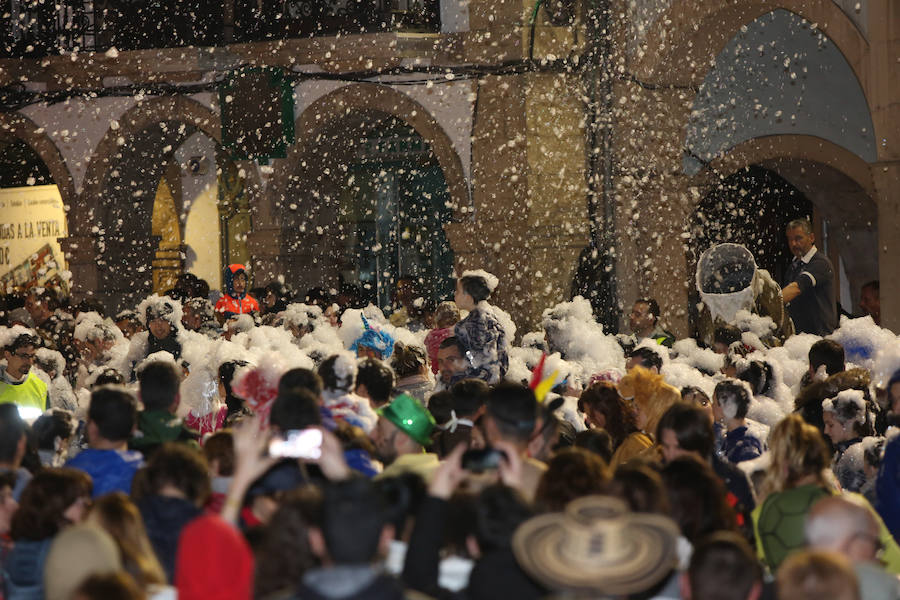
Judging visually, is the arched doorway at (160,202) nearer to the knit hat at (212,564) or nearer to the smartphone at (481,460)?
the smartphone at (481,460)

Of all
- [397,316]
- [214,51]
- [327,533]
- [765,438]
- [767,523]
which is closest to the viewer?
[327,533]

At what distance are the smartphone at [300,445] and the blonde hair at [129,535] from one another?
1.79 feet

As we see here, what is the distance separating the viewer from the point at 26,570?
A: 4281mm

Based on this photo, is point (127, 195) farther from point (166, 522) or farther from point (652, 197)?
point (166, 522)

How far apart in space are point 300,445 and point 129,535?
69 centimetres

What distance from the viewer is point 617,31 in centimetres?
1451

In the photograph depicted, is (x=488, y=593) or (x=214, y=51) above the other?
(x=214, y=51)

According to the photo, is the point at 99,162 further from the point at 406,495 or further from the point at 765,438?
the point at 406,495

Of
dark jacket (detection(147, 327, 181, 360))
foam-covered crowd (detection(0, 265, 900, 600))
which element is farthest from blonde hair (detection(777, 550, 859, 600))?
dark jacket (detection(147, 327, 181, 360))

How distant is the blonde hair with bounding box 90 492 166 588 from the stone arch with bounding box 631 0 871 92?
11.4 m

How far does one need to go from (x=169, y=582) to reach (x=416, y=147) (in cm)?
1418

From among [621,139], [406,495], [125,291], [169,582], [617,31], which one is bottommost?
[169,582]

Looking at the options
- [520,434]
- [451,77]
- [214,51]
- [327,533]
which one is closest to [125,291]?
[214,51]

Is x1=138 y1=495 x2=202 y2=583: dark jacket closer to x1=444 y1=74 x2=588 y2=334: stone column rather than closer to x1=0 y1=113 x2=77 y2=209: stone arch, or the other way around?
x1=444 y1=74 x2=588 y2=334: stone column
